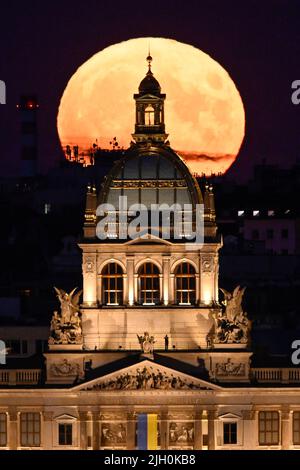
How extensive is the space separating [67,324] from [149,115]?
9.65m

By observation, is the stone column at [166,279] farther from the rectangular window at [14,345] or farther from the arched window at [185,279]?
the rectangular window at [14,345]

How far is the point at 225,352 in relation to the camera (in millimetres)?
142250

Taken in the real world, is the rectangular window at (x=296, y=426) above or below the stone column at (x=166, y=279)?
below

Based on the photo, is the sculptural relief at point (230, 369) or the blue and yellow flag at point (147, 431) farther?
the sculptural relief at point (230, 369)

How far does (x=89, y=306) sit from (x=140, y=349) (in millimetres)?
2818

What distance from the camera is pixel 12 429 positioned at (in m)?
142

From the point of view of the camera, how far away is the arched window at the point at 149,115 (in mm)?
145375

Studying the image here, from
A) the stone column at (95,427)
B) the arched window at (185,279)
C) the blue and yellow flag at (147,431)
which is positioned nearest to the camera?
the stone column at (95,427)

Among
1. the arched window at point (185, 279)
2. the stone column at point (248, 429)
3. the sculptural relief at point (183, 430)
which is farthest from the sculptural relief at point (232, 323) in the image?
the sculptural relief at point (183, 430)

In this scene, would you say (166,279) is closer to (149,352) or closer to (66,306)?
(149,352)

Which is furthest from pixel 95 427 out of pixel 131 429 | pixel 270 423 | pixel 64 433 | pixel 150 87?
pixel 150 87

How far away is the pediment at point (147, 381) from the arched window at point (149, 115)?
10.4 metres
